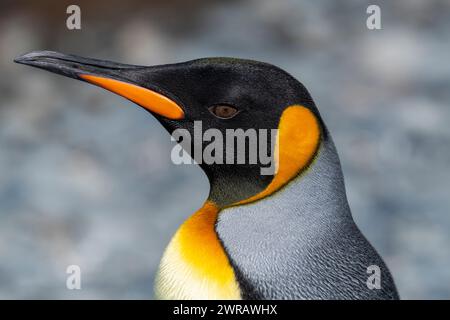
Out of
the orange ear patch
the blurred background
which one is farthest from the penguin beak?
the blurred background

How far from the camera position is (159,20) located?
4.75 metres

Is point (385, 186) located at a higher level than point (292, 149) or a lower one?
lower

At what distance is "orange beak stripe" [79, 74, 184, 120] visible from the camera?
4.79 feet

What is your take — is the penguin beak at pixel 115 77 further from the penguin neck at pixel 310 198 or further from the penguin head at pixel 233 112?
the penguin neck at pixel 310 198

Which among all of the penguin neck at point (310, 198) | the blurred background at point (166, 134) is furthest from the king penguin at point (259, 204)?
the blurred background at point (166, 134)

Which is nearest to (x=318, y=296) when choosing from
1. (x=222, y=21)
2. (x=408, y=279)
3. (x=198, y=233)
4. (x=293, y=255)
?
(x=293, y=255)

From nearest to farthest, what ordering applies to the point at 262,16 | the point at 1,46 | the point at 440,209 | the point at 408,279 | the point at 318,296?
the point at 318,296, the point at 408,279, the point at 440,209, the point at 1,46, the point at 262,16

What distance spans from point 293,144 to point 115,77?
1.08 ft

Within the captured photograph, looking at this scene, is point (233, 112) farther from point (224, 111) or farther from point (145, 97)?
point (145, 97)

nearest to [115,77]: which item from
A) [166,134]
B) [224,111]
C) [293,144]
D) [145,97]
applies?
[145,97]

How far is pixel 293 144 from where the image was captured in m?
1.39

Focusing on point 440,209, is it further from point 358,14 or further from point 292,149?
point 292,149

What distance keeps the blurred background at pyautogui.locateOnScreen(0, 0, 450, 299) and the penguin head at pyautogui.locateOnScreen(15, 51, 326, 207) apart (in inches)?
58.8

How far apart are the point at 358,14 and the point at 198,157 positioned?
3650 mm
